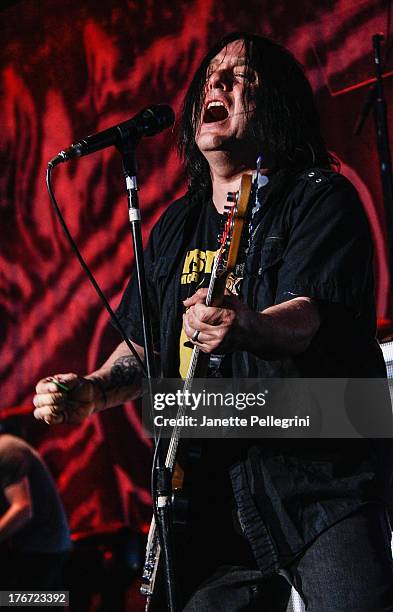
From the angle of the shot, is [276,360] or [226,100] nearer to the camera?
[276,360]

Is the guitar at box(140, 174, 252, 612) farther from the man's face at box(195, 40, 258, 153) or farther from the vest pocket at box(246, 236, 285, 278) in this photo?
the man's face at box(195, 40, 258, 153)

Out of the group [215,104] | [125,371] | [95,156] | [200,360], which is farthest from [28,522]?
[215,104]

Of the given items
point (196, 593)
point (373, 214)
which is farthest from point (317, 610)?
point (373, 214)

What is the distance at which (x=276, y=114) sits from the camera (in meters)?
2.01

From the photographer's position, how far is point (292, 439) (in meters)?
1.61

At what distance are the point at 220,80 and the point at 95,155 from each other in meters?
1.83

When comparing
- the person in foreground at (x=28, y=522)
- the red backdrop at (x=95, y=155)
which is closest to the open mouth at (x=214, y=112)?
the red backdrop at (x=95, y=155)

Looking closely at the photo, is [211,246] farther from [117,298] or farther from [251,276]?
[117,298]

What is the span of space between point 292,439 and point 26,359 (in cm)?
256

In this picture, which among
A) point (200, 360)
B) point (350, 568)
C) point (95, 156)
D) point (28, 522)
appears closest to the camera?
point (350, 568)

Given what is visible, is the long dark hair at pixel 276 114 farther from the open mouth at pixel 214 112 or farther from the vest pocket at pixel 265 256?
the vest pocket at pixel 265 256

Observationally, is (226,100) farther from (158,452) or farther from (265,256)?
(158,452)

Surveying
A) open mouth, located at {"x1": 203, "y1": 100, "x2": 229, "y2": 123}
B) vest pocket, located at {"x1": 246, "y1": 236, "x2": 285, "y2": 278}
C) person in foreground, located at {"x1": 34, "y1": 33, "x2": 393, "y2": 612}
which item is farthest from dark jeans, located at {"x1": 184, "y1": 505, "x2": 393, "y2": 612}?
open mouth, located at {"x1": 203, "y1": 100, "x2": 229, "y2": 123}

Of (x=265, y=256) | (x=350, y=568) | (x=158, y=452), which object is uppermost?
(x=265, y=256)
